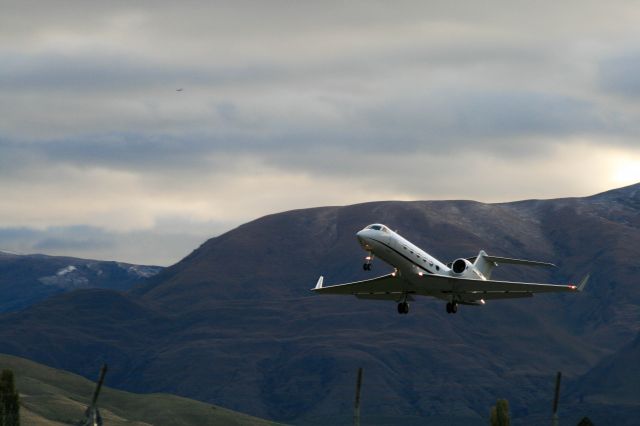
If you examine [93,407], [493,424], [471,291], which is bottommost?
[493,424]

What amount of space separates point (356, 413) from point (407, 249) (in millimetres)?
31536

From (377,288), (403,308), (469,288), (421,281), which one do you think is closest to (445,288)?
(469,288)

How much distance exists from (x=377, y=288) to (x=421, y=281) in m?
6.71

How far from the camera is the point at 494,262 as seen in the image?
391ft

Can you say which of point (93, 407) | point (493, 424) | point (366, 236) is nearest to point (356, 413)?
point (93, 407)

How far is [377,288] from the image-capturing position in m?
111

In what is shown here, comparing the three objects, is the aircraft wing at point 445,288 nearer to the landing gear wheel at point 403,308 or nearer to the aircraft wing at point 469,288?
the aircraft wing at point 469,288

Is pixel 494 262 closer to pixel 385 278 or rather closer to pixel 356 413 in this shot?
pixel 385 278

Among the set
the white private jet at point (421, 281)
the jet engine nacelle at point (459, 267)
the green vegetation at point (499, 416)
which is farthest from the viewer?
the green vegetation at point (499, 416)

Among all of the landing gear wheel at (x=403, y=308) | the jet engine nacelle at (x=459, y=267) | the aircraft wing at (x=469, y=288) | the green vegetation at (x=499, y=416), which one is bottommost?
the green vegetation at (x=499, y=416)

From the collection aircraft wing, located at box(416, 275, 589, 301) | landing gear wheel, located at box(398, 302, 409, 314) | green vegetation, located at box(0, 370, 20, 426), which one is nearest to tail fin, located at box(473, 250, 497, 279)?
aircraft wing, located at box(416, 275, 589, 301)

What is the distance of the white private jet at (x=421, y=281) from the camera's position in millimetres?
100938

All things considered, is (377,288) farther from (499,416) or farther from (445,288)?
(499,416)

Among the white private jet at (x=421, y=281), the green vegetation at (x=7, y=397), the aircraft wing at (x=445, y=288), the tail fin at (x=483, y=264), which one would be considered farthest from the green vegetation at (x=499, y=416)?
the green vegetation at (x=7, y=397)
